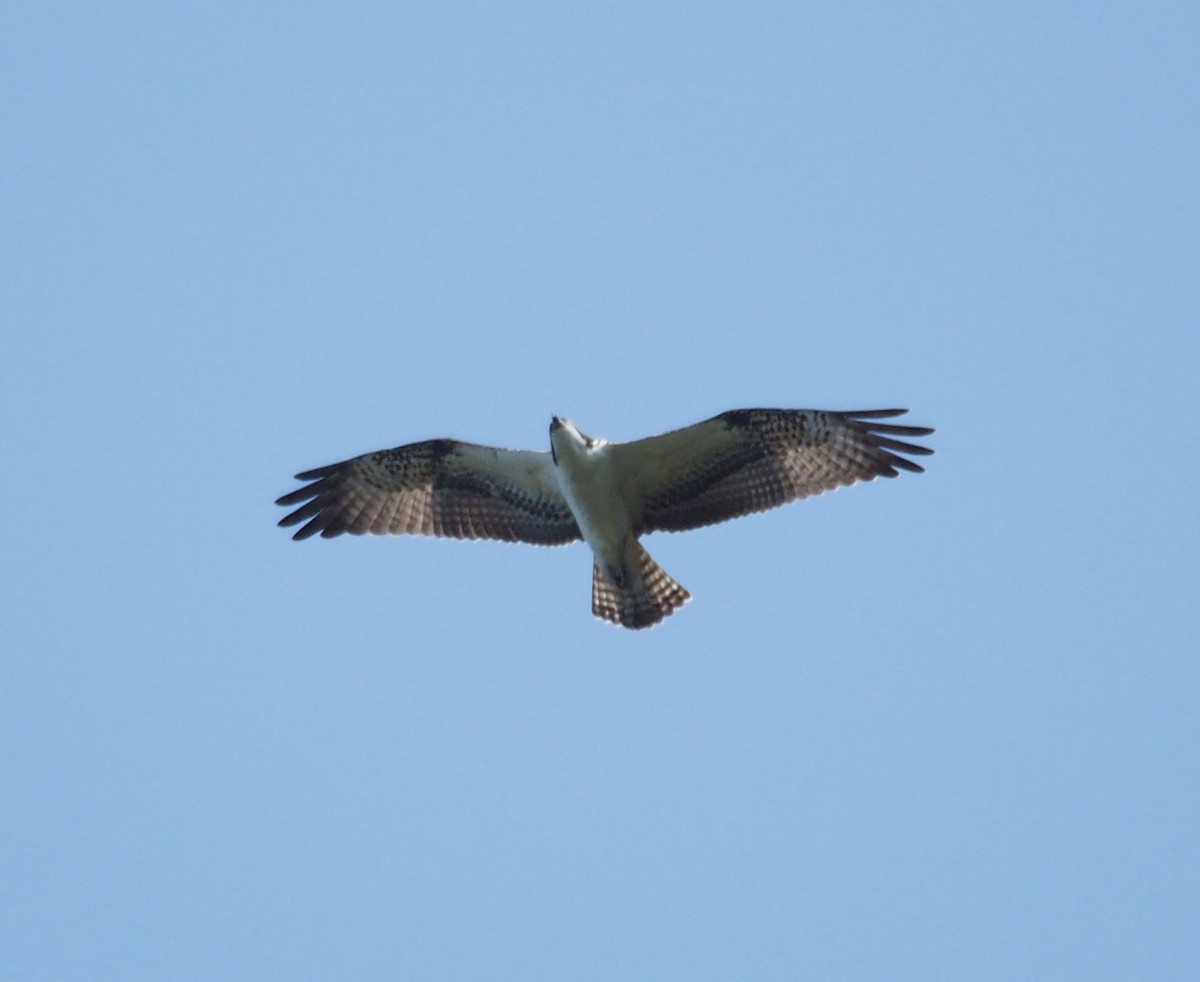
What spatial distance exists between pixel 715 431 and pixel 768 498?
652mm

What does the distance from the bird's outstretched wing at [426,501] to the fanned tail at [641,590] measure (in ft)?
1.51

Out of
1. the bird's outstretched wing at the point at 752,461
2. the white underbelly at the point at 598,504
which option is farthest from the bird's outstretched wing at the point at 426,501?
the bird's outstretched wing at the point at 752,461

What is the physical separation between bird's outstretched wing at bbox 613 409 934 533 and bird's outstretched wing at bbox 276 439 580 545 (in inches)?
30.5

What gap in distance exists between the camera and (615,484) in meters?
13.0

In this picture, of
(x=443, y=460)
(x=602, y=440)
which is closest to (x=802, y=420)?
(x=602, y=440)

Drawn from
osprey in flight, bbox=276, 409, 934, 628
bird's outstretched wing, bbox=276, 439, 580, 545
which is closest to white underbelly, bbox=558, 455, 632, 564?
osprey in flight, bbox=276, 409, 934, 628

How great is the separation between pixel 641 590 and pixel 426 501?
1794mm

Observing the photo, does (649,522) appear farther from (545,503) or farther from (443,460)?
(443,460)

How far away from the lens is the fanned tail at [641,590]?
13.4m

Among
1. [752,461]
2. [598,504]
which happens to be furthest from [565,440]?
[752,461]

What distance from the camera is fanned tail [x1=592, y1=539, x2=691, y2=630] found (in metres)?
13.4

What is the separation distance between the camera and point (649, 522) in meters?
13.3

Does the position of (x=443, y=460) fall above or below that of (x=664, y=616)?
above

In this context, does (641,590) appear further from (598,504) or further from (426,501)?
(426,501)
